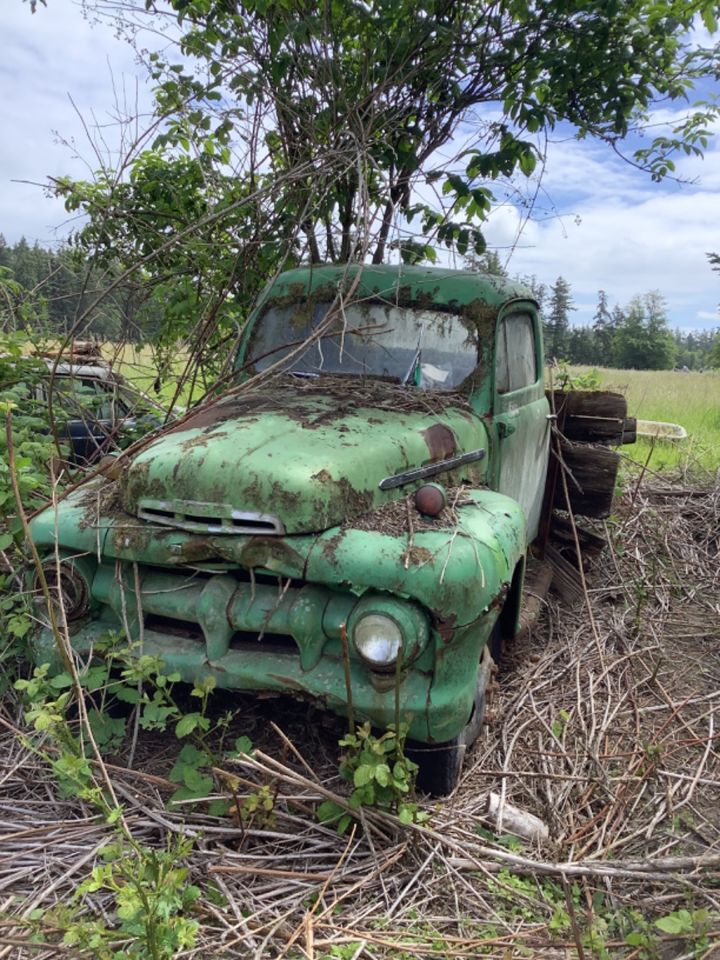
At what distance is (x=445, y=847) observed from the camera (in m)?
2.67

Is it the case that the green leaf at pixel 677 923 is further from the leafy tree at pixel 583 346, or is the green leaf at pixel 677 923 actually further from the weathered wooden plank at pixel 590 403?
the leafy tree at pixel 583 346

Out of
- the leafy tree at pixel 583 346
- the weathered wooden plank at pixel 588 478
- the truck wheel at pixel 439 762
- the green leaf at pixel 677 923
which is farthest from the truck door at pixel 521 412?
the leafy tree at pixel 583 346

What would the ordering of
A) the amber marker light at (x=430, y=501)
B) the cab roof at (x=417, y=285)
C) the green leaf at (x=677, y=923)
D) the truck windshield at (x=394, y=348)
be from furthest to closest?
the cab roof at (x=417, y=285), the truck windshield at (x=394, y=348), the amber marker light at (x=430, y=501), the green leaf at (x=677, y=923)

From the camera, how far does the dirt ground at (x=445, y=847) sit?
89.1 inches

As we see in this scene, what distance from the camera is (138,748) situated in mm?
3162

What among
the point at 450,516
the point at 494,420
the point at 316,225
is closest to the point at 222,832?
the point at 450,516

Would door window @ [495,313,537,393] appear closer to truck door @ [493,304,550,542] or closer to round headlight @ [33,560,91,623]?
truck door @ [493,304,550,542]

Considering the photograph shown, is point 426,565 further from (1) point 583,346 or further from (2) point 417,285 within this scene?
(1) point 583,346

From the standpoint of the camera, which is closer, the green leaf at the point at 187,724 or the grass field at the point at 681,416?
the green leaf at the point at 187,724

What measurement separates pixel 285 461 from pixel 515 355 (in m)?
2.04

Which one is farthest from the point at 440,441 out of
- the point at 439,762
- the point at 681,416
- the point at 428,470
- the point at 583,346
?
the point at 583,346

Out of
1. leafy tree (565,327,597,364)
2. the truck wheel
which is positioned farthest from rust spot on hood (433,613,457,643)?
leafy tree (565,327,597,364)

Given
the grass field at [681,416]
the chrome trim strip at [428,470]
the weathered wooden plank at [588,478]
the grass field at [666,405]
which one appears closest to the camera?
the chrome trim strip at [428,470]

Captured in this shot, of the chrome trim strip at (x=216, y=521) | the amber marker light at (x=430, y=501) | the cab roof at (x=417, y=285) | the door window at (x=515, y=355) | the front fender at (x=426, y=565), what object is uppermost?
the cab roof at (x=417, y=285)
